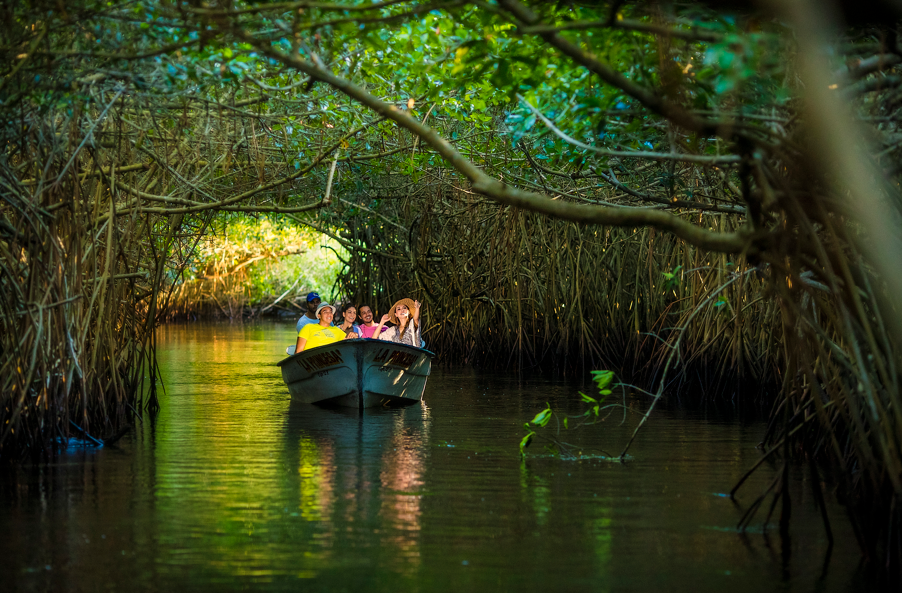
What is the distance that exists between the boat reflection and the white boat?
248 millimetres

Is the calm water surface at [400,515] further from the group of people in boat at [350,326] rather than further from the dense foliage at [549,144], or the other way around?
the group of people in boat at [350,326]

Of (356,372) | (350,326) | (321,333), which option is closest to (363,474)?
(356,372)

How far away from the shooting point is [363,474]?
7.32 meters

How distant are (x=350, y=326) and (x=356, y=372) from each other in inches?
44.0

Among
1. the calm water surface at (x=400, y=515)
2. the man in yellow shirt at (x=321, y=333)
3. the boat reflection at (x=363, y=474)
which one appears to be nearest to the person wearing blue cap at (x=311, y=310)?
the man in yellow shirt at (x=321, y=333)

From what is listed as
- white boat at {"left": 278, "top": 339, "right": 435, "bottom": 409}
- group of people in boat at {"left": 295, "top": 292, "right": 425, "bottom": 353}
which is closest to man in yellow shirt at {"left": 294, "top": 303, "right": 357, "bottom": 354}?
group of people in boat at {"left": 295, "top": 292, "right": 425, "bottom": 353}

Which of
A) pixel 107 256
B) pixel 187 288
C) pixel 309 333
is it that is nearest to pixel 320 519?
pixel 107 256

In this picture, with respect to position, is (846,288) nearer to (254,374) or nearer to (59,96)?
(59,96)

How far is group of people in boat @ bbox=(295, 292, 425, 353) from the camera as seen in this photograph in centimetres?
1163

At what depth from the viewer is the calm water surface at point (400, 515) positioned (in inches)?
186

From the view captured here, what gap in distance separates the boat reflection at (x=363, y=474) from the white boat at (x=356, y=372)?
9.8 inches

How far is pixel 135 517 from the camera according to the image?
5.84 m

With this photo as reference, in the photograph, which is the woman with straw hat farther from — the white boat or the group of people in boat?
the white boat

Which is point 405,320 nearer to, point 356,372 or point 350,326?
point 350,326
